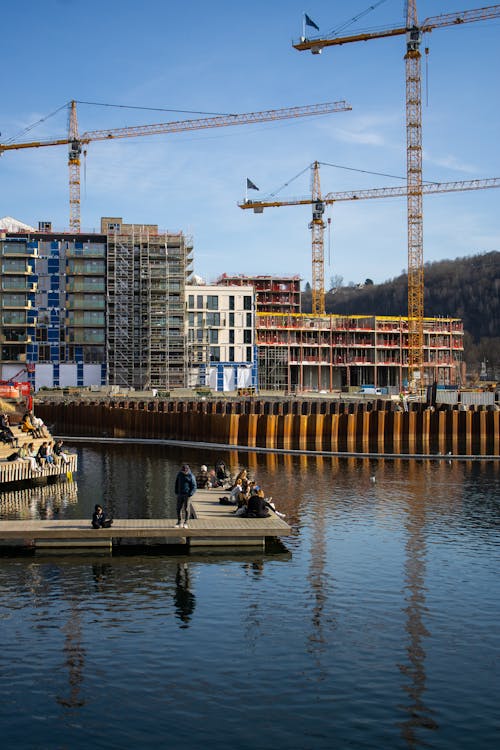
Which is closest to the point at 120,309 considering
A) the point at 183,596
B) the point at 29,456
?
the point at 29,456

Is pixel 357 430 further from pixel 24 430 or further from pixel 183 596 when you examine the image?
pixel 183 596

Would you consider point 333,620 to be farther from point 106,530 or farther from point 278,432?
point 278,432

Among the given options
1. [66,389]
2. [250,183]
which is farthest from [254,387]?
[250,183]

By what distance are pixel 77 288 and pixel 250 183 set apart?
74.5 m

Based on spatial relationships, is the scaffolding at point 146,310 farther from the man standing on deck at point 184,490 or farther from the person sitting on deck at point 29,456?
the man standing on deck at point 184,490

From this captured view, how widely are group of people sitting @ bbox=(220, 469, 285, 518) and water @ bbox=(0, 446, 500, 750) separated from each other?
171 centimetres

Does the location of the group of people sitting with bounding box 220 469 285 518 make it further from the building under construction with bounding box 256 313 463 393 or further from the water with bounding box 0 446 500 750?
the building under construction with bounding box 256 313 463 393

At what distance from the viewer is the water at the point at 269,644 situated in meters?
16.3

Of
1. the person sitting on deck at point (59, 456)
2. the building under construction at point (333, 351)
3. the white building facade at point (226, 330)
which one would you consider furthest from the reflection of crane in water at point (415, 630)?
the building under construction at point (333, 351)

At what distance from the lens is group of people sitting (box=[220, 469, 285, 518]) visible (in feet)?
107

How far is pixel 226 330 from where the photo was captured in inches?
5635

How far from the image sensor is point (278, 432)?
69312mm

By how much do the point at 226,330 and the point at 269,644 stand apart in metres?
123

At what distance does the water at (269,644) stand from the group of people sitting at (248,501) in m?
1.71
